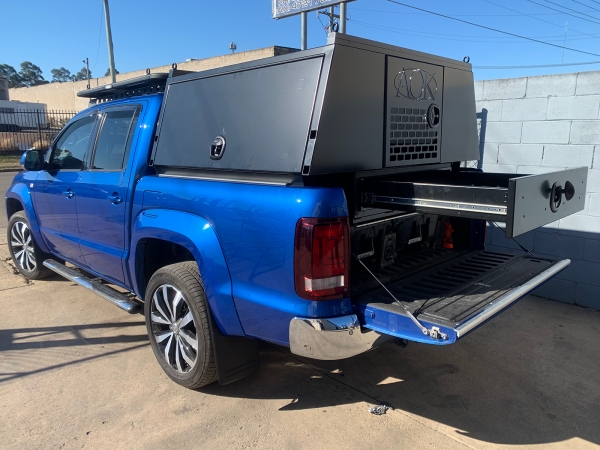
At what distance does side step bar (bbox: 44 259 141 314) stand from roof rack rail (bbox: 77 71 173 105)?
1.78 meters

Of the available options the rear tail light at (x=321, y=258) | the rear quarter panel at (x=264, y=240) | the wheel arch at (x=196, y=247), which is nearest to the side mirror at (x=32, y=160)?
the wheel arch at (x=196, y=247)

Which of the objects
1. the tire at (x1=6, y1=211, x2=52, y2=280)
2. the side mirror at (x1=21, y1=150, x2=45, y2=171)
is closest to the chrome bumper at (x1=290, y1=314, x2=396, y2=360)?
the side mirror at (x1=21, y1=150, x2=45, y2=171)

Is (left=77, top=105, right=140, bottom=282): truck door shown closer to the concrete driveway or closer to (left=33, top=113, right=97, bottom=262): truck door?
(left=33, top=113, right=97, bottom=262): truck door

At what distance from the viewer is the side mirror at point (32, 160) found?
16.5ft

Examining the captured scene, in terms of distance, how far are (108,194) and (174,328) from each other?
1303mm

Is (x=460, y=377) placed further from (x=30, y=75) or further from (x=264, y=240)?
(x=30, y=75)

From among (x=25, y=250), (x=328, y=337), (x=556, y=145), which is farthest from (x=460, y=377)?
(x=25, y=250)

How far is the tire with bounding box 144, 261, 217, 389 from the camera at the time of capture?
3148mm

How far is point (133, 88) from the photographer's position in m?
4.36

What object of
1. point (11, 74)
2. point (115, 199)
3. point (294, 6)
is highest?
point (11, 74)

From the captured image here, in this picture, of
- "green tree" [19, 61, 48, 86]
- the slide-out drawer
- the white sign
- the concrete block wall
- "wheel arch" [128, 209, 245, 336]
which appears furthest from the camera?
"green tree" [19, 61, 48, 86]

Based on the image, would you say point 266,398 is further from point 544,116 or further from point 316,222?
point 544,116

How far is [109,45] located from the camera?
57.2 feet

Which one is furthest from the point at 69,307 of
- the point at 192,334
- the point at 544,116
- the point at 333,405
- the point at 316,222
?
the point at 544,116
